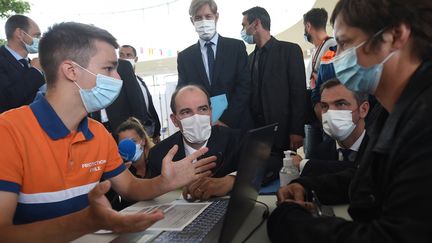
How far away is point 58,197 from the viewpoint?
1247 millimetres

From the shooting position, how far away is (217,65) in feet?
8.84

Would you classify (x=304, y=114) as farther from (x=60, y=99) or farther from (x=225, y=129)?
(x=60, y=99)

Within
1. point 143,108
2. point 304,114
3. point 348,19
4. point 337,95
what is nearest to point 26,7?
point 143,108

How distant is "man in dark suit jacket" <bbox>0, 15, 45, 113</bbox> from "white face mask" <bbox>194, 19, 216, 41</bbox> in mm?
1209

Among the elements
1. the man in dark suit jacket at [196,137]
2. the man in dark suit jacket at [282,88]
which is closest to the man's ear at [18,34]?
the man in dark suit jacket at [196,137]

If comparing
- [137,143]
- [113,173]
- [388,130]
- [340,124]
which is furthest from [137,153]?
[388,130]

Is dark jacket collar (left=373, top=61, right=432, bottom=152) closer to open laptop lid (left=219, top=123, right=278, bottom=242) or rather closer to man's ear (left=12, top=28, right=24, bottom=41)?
open laptop lid (left=219, top=123, right=278, bottom=242)

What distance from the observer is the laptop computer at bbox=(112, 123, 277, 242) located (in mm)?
813

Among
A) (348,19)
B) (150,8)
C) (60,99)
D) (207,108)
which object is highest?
(150,8)

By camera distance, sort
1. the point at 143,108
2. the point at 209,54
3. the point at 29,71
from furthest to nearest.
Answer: the point at 143,108, the point at 209,54, the point at 29,71

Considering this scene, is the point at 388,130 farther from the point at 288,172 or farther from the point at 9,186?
the point at 9,186

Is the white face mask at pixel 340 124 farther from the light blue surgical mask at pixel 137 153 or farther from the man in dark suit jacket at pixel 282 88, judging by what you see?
the light blue surgical mask at pixel 137 153

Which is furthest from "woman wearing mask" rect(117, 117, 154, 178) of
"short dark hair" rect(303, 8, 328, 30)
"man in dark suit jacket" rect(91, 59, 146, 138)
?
"short dark hair" rect(303, 8, 328, 30)

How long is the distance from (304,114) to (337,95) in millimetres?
855
